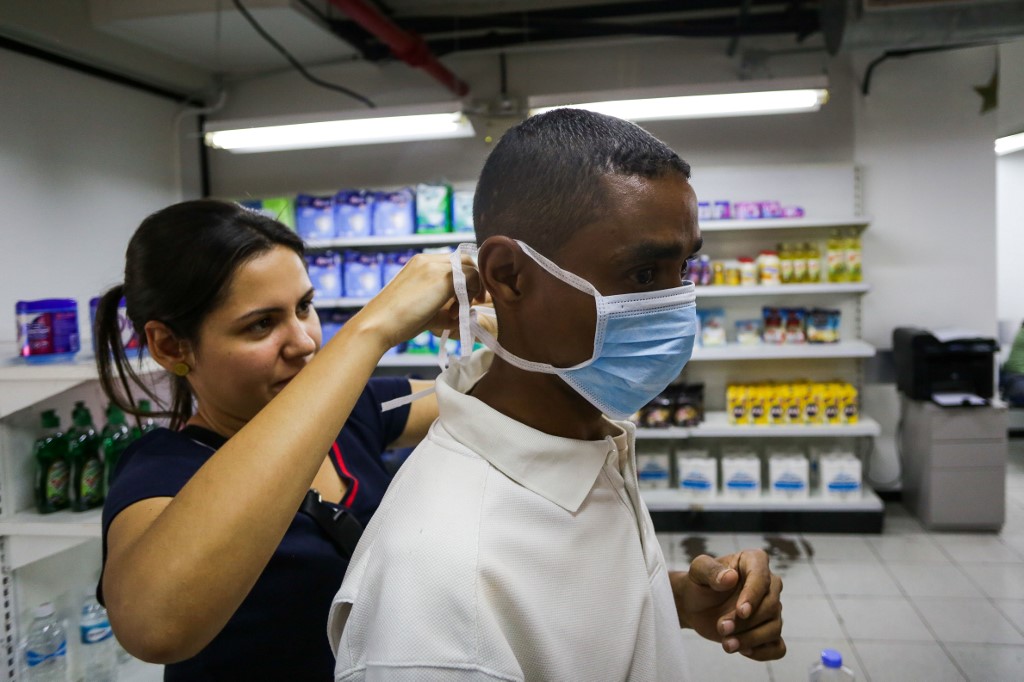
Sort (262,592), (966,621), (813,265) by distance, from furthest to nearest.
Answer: (813,265)
(966,621)
(262,592)

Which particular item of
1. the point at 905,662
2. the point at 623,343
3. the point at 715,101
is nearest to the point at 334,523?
the point at 623,343

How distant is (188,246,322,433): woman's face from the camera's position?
1.25 metres

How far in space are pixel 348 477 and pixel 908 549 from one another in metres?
4.18

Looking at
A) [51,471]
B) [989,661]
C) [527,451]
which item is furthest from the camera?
[989,661]

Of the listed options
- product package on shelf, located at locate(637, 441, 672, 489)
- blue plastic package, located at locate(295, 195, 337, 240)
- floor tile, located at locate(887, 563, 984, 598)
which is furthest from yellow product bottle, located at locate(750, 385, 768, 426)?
blue plastic package, located at locate(295, 195, 337, 240)

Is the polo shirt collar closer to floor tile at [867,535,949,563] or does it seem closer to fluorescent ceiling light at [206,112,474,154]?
fluorescent ceiling light at [206,112,474,154]

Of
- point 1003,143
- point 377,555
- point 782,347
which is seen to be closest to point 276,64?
point 782,347

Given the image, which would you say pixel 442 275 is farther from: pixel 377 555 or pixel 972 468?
pixel 972 468

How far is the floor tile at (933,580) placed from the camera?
3654mm

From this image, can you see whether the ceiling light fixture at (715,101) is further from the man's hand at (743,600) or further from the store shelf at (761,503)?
the man's hand at (743,600)

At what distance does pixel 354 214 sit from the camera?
484cm

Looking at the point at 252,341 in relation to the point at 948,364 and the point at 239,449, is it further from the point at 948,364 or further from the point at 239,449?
the point at 948,364

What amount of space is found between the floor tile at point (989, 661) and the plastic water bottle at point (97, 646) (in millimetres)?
3535

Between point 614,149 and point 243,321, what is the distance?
0.78m
